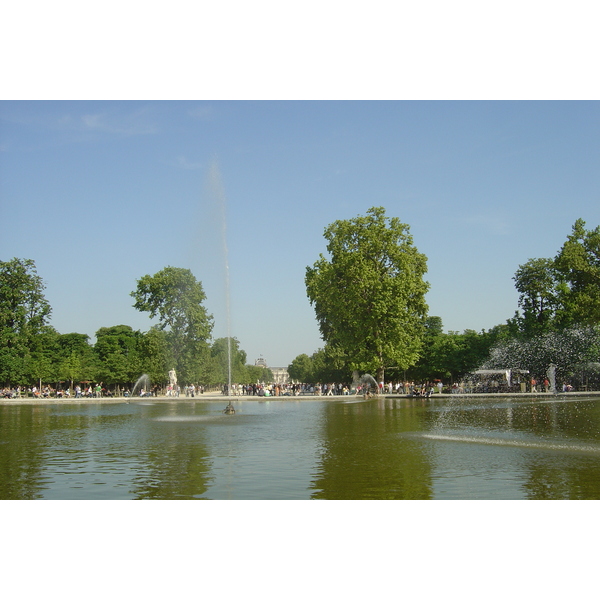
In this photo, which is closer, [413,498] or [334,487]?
[413,498]

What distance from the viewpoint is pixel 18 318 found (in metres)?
65.2

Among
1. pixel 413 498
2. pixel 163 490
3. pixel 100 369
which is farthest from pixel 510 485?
pixel 100 369

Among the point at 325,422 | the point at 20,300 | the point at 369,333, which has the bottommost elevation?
the point at 325,422

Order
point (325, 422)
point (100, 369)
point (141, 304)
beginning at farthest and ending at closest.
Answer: point (100, 369)
point (141, 304)
point (325, 422)

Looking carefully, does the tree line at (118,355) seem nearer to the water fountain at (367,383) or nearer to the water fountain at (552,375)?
the water fountain at (367,383)

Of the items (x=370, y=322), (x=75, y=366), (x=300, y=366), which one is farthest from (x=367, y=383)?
(x=300, y=366)

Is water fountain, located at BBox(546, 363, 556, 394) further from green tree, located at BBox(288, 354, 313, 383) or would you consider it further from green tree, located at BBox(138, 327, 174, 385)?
green tree, located at BBox(288, 354, 313, 383)

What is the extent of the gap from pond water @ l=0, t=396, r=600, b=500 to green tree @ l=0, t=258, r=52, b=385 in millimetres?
44202

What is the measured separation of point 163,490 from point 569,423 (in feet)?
53.0

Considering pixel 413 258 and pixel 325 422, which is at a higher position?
pixel 413 258

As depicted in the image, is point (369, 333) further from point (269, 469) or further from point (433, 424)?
point (269, 469)

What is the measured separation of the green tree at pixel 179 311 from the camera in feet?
200

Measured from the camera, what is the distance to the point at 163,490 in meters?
→ 10.9

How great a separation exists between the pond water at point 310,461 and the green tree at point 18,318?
44.2 metres
